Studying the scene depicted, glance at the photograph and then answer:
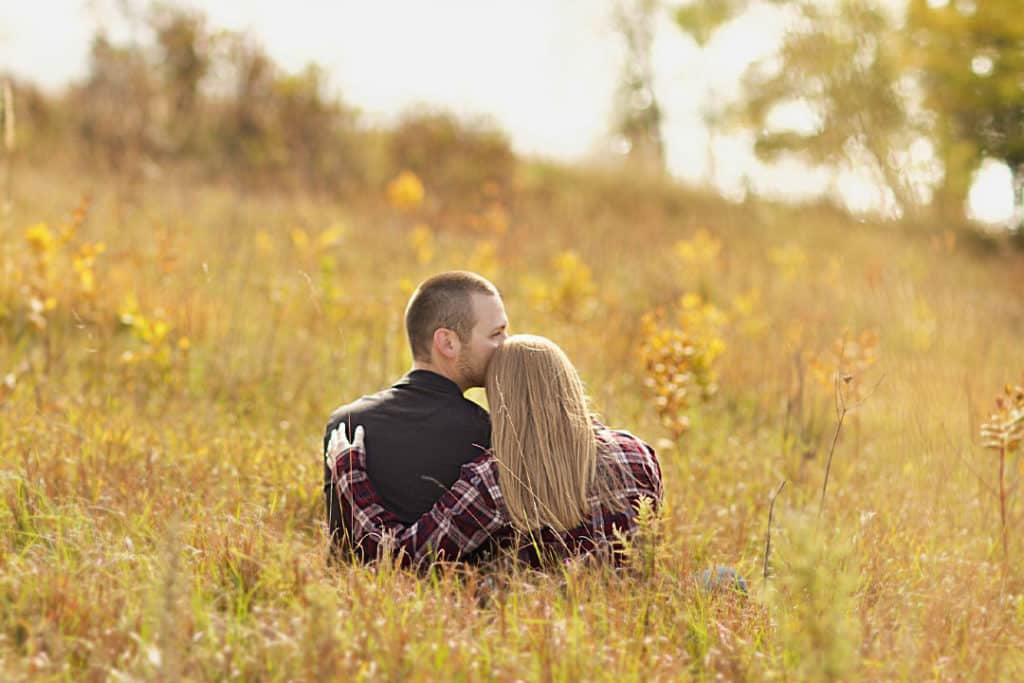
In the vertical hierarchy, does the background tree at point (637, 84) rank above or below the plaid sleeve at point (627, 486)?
above

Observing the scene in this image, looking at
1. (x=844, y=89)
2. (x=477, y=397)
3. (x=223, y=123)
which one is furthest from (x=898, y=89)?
(x=223, y=123)

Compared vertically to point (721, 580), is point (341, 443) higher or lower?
higher

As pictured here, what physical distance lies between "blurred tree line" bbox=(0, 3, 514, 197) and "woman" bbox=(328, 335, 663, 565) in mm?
8940

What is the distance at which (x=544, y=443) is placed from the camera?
280 centimetres

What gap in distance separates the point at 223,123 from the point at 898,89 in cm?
789

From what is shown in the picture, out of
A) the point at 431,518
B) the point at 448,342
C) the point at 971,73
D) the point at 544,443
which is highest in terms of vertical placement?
the point at 971,73

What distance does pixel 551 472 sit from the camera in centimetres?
279

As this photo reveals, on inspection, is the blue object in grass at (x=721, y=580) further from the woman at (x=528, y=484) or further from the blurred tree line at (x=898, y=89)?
the blurred tree line at (x=898, y=89)

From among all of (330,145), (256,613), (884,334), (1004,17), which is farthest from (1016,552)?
(1004,17)

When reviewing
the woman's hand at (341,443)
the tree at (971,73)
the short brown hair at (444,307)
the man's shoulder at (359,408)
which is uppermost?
the tree at (971,73)

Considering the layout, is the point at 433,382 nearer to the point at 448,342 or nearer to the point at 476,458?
the point at 448,342

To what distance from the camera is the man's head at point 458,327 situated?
10.0ft

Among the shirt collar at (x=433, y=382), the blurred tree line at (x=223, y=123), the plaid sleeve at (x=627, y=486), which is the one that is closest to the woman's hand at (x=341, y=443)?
the shirt collar at (x=433, y=382)

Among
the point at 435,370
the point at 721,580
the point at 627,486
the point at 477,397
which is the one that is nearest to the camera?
the point at 627,486
